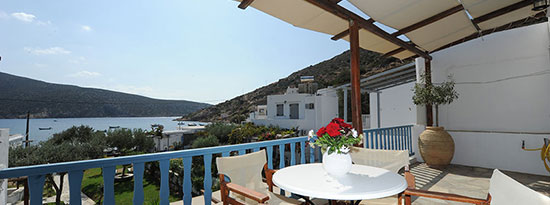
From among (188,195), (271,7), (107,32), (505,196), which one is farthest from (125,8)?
(107,32)

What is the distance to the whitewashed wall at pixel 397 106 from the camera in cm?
882

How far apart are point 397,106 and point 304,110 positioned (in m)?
9.28

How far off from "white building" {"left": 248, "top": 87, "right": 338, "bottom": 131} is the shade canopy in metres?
10.4

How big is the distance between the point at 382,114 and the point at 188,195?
9738 mm

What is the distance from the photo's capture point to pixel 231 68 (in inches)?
1438

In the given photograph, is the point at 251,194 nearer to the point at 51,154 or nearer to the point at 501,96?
the point at 501,96

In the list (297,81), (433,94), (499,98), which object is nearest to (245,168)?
(433,94)

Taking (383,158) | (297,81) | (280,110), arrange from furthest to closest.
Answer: (297,81)
(280,110)
(383,158)

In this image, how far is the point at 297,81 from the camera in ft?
142

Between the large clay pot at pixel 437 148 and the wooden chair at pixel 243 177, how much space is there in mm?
3765

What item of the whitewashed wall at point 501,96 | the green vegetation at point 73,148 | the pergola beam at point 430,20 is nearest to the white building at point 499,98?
the whitewashed wall at point 501,96

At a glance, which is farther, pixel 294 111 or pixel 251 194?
pixel 294 111

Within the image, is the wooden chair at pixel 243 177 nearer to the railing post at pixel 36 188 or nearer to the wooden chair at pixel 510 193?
the railing post at pixel 36 188

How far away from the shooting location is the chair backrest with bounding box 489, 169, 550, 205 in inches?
38.4
